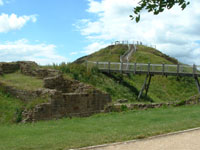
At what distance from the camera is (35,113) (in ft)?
46.1

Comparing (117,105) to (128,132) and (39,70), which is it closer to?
(39,70)

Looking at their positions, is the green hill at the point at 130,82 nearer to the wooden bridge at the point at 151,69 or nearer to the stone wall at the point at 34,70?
the wooden bridge at the point at 151,69

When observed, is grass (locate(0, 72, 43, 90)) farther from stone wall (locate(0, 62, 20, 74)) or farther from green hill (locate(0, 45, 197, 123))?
stone wall (locate(0, 62, 20, 74))

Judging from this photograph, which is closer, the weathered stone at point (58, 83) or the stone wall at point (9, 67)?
the weathered stone at point (58, 83)

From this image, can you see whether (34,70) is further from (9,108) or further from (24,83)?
(9,108)

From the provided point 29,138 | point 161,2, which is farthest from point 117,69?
point 161,2

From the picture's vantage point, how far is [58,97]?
50.6 ft

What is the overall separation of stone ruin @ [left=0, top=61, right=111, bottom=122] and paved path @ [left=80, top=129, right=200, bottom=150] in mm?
7413

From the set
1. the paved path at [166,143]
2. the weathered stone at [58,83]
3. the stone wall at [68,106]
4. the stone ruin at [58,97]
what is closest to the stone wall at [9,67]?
the stone ruin at [58,97]

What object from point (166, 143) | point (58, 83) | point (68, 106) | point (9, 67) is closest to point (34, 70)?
point (9, 67)

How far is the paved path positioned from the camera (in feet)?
23.8

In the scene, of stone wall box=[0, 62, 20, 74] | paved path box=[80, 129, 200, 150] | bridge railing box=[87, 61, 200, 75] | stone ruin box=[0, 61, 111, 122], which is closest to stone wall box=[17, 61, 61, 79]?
stone ruin box=[0, 61, 111, 122]

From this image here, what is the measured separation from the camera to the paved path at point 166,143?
726 centimetres

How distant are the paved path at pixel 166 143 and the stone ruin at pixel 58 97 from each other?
7413 millimetres
